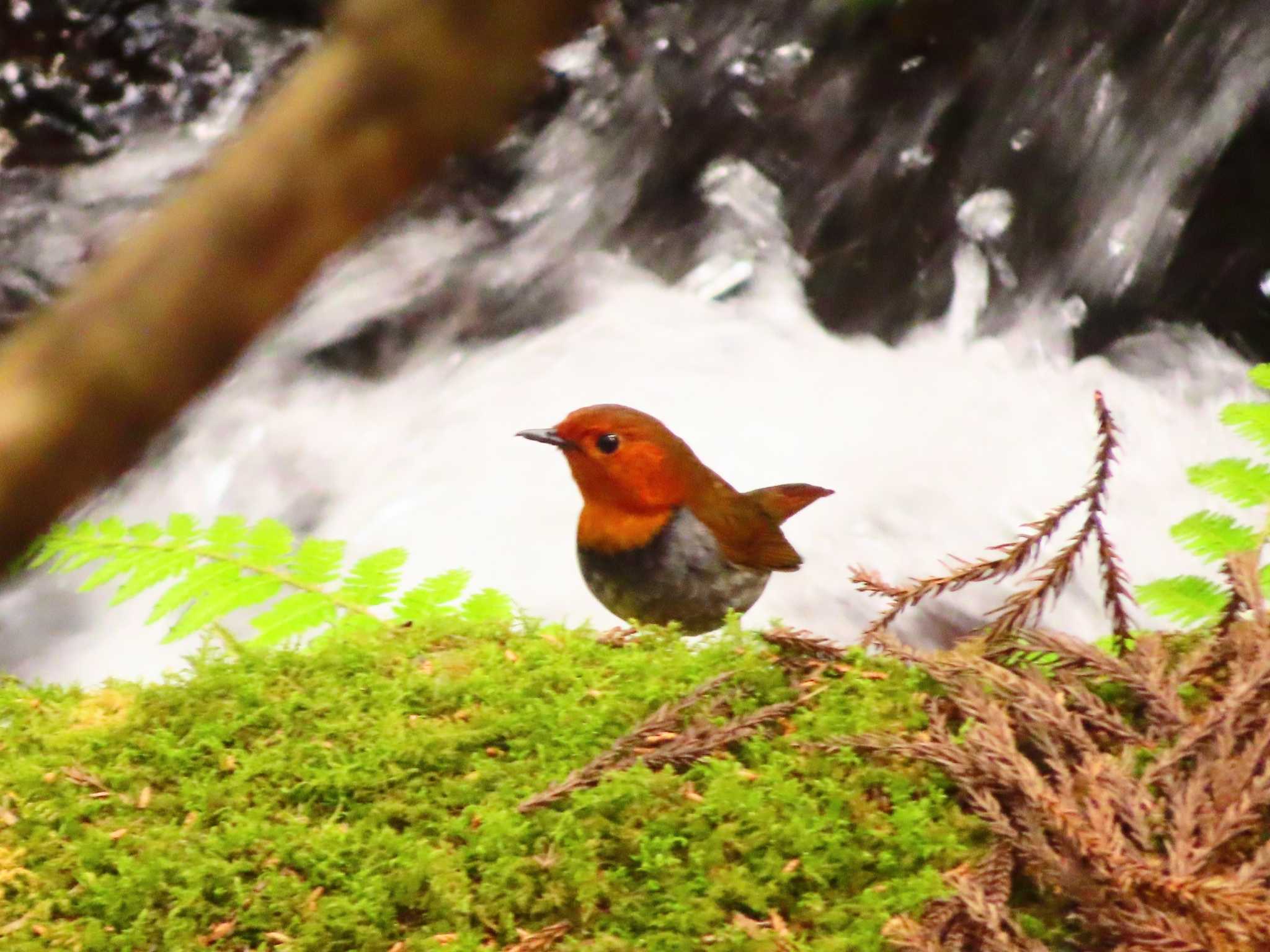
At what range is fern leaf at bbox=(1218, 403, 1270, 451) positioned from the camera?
5.93ft

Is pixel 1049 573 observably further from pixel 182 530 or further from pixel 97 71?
pixel 97 71

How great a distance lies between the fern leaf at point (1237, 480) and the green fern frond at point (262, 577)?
124 cm

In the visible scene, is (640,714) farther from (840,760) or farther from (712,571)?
(712,571)

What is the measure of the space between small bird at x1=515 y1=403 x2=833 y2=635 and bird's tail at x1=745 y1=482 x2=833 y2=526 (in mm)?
309

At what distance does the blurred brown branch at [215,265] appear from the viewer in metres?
3.04

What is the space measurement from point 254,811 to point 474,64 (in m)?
3.16

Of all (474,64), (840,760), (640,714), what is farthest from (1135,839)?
(474,64)

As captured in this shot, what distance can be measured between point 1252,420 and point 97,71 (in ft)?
20.3

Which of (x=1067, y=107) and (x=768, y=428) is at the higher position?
(x=1067, y=107)

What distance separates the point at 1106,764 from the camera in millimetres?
1165

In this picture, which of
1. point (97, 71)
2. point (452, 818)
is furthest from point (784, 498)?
point (97, 71)

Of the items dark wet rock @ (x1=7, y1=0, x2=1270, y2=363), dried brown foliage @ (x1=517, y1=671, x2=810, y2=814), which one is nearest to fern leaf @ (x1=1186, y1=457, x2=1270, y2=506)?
dried brown foliage @ (x1=517, y1=671, x2=810, y2=814)

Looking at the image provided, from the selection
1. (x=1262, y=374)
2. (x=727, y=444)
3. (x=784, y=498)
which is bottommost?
(x=727, y=444)

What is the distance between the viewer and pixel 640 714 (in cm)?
142
